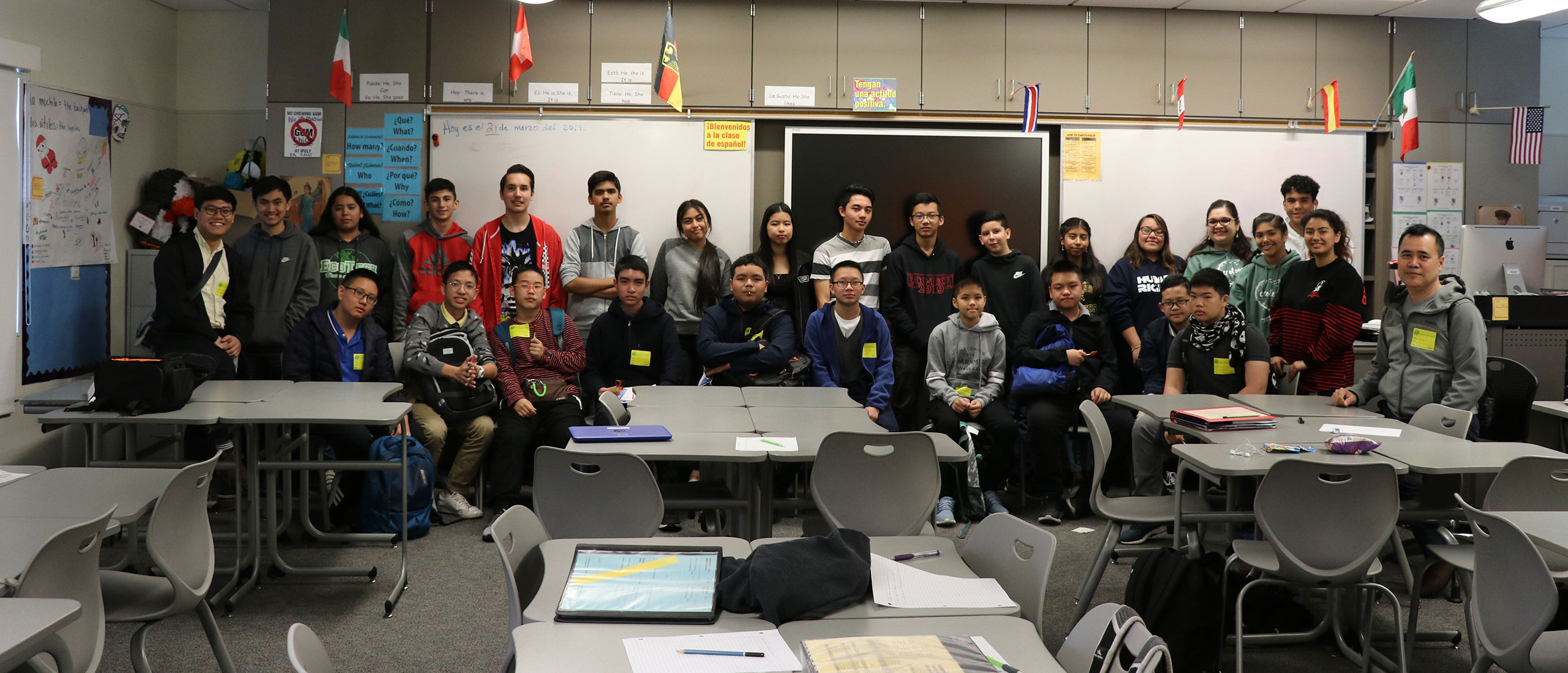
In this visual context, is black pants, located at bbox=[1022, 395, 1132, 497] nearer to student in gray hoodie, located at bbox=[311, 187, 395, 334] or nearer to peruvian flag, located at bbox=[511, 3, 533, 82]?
peruvian flag, located at bbox=[511, 3, 533, 82]

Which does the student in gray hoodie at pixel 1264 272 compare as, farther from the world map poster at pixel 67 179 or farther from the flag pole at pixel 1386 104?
the world map poster at pixel 67 179

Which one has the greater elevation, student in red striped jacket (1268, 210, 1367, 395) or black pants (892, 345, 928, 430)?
student in red striped jacket (1268, 210, 1367, 395)

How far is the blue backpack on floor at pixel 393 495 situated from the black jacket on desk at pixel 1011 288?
10.3 ft

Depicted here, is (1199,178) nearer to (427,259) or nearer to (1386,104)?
(1386,104)

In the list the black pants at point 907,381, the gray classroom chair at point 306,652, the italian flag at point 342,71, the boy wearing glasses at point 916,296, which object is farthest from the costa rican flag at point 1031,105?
the gray classroom chair at point 306,652

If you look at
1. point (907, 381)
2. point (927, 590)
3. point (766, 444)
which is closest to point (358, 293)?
point (766, 444)

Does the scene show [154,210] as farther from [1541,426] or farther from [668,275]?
[1541,426]

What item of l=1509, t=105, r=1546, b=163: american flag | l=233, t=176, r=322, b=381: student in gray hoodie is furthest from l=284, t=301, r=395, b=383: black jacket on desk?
l=1509, t=105, r=1546, b=163: american flag

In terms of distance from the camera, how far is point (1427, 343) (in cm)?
402

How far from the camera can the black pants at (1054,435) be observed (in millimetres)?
5016

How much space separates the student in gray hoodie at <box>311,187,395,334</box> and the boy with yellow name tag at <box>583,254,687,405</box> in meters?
1.29

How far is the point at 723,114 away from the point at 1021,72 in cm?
187

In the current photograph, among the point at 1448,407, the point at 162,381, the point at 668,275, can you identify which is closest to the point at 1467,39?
the point at 1448,407

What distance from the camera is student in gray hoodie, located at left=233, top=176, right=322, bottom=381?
524 cm
